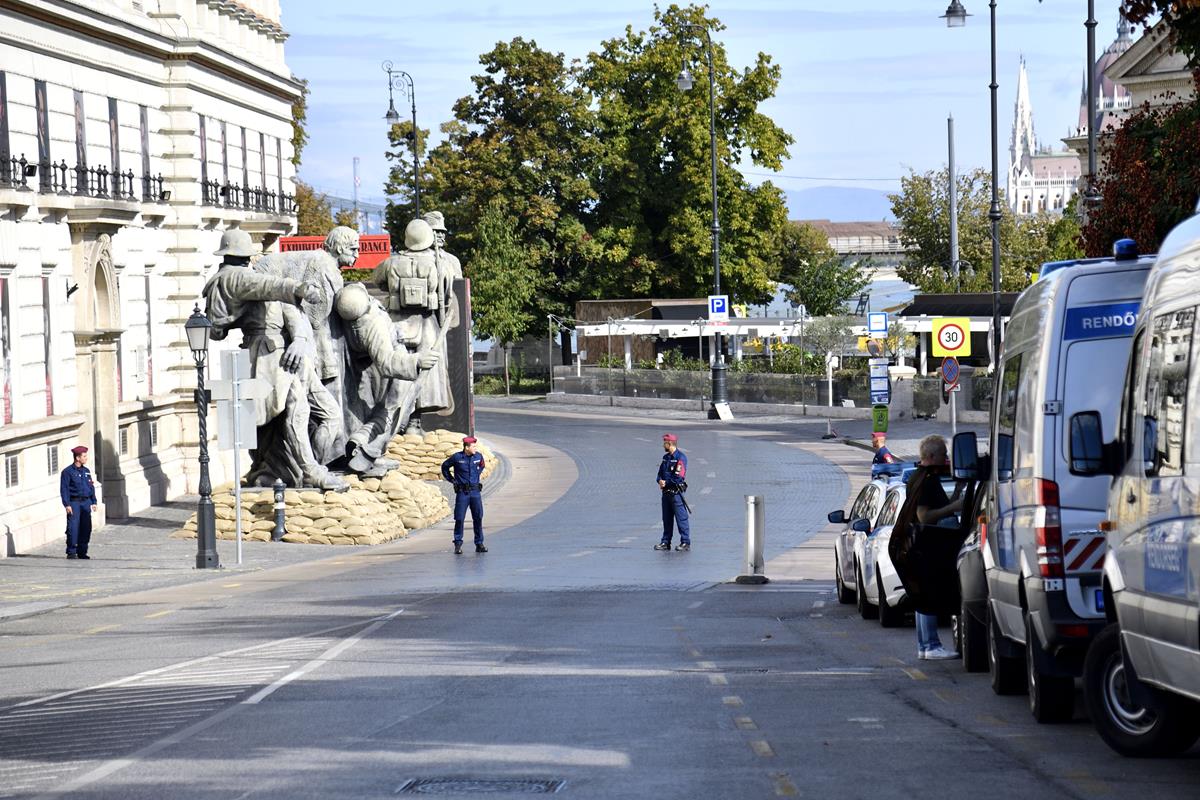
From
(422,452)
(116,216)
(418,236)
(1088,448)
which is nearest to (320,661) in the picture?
(1088,448)

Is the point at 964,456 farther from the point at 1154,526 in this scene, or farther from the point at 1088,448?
the point at 1154,526

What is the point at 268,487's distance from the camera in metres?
31.6

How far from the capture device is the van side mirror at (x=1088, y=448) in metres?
10.0

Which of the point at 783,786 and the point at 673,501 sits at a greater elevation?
the point at 783,786

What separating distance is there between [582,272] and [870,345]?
19.5 meters

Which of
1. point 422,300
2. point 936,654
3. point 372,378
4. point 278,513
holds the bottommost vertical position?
point 278,513

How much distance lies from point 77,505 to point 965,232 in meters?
75.9

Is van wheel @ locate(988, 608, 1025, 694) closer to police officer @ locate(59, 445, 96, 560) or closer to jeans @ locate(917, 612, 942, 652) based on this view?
jeans @ locate(917, 612, 942, 652)

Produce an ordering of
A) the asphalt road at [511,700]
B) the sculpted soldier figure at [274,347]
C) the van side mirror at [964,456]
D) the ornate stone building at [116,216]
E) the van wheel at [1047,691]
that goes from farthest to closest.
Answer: the sculpted soldier figure at [274,347] → the ornate stone building at [116,216] → the van side mirror at [964,456] → the van wheel at [1047,691] → the asphalt road at [511,700]

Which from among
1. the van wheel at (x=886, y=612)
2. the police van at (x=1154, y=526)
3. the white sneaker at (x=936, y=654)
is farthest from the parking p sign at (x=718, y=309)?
the police van at (x=1154, y=526)

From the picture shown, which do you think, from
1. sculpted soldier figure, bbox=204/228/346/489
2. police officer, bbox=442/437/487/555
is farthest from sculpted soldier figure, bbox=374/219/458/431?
police officer, bbox=442/437/487/555

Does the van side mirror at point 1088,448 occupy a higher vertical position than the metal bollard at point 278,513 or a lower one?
higher

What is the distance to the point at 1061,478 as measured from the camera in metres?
11.0

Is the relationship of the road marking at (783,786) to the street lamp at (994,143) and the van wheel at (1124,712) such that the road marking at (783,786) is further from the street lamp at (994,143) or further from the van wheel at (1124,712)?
the street lamp at (994,143)
